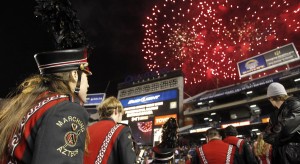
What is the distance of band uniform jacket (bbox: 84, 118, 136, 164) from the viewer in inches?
126

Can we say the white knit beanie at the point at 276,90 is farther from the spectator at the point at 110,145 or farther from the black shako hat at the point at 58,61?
the black shako hat at the point at 58,61

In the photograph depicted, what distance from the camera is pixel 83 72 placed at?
206cm

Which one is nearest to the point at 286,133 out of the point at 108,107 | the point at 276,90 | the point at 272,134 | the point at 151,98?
the point at 272,134

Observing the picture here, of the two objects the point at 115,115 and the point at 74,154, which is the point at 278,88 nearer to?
the point at 115,115

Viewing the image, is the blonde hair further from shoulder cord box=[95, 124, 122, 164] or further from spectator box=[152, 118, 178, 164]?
spectator box=[152, 118, 178, 164]

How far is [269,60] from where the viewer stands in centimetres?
4269

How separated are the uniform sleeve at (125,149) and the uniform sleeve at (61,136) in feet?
5.41

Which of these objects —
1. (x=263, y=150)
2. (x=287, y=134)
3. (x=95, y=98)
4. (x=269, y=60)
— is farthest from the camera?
(x=95, y=98)

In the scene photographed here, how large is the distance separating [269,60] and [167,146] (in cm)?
4208

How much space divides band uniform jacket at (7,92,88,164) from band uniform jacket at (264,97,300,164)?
3111mm

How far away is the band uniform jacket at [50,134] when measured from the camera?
1428 millimetres

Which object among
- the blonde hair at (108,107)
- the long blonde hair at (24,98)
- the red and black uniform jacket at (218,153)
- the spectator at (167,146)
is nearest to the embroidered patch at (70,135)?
the long blonde hair at (24,98)

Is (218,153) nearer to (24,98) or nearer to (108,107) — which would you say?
(108,107)

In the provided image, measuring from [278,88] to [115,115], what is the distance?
8.96 ft
